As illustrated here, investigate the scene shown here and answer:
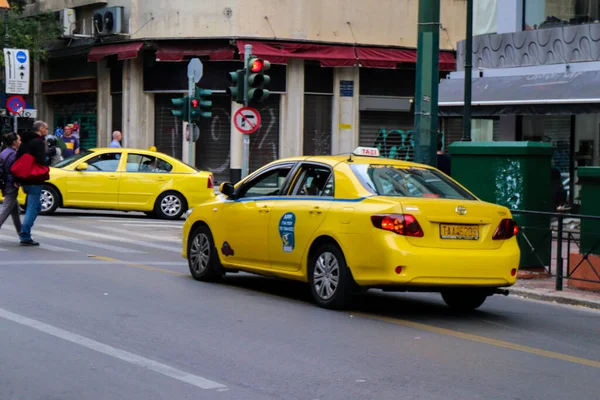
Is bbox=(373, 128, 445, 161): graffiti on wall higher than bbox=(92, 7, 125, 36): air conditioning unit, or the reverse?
bbox=(92, 7, 125, 36): air conditioning unit

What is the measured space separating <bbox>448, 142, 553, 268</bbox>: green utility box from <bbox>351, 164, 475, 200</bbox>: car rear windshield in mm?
2844

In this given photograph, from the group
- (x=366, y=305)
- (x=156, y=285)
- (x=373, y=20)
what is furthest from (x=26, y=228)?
(x=373, y=20)

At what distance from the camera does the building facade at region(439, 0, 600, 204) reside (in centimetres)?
1998

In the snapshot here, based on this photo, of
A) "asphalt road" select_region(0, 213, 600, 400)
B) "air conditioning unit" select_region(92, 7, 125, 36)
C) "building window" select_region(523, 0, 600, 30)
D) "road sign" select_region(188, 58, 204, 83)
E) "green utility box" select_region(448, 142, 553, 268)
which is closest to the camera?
"asphalt road" select_region(0, 213, 600, 400)

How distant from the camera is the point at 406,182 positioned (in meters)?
10.5

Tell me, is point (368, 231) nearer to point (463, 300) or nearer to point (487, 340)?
point (487, 340)

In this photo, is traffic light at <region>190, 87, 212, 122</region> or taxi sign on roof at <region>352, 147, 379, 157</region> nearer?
taxi sign on roof at <region>352, 147, 379, 157</region>

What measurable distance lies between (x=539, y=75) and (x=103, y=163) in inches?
359

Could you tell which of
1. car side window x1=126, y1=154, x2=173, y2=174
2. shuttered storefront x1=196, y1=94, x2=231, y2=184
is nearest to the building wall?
shuttered storefront x1=196, y1=94, x2=231, y2=184

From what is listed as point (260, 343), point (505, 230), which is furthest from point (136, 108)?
point (260, 343)

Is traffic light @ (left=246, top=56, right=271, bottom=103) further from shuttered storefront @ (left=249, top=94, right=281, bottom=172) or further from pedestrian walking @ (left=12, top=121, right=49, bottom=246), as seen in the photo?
shuttered storefront @ (left=249, top=94, right=281, bottom=172)

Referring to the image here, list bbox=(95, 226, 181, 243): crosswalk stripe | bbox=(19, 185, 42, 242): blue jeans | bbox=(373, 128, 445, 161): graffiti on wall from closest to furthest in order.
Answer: bbox=(19, 185, 42, 242): blue jeans, bbox=(95, 226, 181, 243): crosswalk stripe, bbox=(373, 128, 445, 161): graffiti on wall

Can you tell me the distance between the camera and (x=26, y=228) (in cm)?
1563

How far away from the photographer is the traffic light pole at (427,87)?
15344 mm
